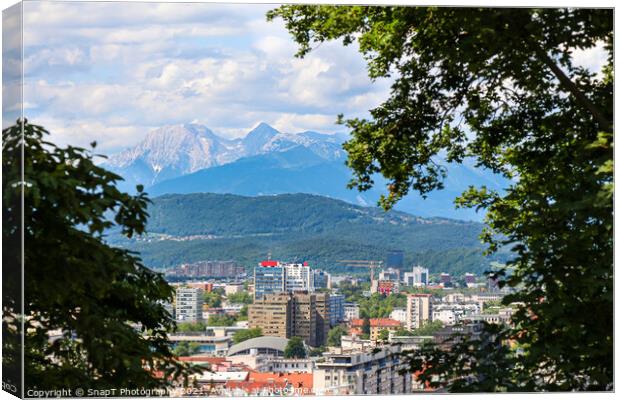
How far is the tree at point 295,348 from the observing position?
24.7ft

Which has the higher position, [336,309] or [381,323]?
[336,309]

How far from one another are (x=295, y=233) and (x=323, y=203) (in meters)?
0.34

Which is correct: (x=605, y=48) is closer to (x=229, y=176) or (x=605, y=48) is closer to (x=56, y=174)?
(x=229, y=176)

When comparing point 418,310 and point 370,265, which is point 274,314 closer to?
point 370,265

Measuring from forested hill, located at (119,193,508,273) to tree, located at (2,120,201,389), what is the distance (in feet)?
0.83

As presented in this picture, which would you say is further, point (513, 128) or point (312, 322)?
point (513, 128)

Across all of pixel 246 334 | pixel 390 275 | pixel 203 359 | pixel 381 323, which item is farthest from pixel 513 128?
pixel 203 359

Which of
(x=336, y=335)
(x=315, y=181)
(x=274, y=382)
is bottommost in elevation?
(x=274, y=382)

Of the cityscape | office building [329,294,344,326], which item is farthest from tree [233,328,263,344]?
office building [329,294,344,326]

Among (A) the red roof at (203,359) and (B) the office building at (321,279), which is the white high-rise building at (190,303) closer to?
(A) the red roof at (203,359)

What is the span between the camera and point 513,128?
311 inches

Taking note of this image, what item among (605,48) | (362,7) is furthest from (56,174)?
(605,48)

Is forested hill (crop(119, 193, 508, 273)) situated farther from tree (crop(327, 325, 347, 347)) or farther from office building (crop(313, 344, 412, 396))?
office building (crop(313, 344, 412, 396))

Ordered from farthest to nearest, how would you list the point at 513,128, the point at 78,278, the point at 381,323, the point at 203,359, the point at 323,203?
1. the point at 513,128
2. the point at 323,203
3. the point at 381,323
4. the point at 203,359
5. the point at 78,278
